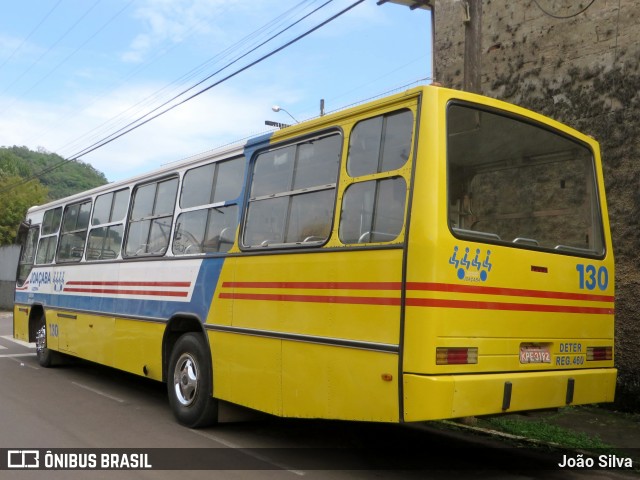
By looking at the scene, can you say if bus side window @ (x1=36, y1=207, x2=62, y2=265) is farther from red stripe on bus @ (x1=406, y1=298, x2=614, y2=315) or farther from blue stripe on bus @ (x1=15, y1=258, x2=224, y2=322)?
red stripe on bus @ (x1=406, y1=298, x2=614, y2=315)

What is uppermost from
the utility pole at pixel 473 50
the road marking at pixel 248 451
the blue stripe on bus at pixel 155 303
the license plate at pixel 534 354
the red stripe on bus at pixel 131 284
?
the utility pole at pixel 473 50

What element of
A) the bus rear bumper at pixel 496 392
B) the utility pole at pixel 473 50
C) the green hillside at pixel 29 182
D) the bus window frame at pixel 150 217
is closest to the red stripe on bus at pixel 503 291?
the bus rear bumper at pixel 496 392

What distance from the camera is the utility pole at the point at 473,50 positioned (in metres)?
8.15

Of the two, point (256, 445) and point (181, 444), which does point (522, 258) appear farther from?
point (181, 444)

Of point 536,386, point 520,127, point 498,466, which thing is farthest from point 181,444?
point 520,127

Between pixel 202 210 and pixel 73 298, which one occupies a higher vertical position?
pixel 202 210

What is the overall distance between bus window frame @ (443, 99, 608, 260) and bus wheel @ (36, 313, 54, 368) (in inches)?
356

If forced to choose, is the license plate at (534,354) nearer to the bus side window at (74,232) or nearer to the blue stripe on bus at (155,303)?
the blue stripe on bus at (155,303)

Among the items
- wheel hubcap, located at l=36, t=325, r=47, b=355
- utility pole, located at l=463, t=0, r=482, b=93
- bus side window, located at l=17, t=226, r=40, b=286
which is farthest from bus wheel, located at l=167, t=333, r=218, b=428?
bus side window, located at l=17, t=226, r=40, b=286

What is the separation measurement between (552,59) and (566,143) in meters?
3.96

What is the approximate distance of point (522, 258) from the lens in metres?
5.30

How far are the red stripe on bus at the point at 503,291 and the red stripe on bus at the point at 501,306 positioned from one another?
7 cm

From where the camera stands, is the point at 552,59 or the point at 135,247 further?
the point at 552,59

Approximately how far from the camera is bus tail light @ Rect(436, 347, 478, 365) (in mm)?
4645
